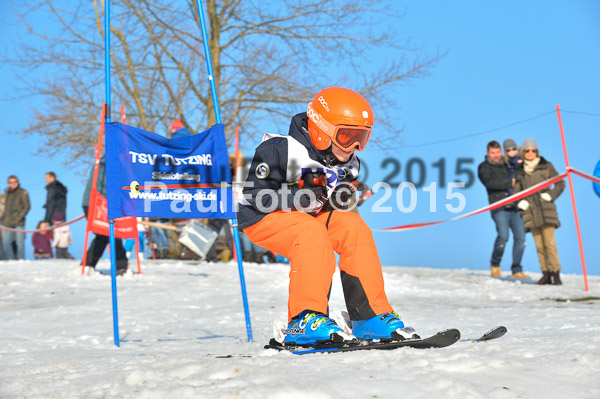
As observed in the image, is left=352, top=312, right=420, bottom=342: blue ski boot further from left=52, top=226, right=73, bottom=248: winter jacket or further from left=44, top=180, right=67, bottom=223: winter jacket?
left=52, top=226, right=73, bottom=248: winter jacket

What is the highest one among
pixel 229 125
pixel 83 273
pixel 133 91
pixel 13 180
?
pixel 133 91

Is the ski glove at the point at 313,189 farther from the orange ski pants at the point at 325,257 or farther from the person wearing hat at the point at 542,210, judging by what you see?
the person wearing hat at the point at 542,210

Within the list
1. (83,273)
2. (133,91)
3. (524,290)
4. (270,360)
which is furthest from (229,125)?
(270,360)

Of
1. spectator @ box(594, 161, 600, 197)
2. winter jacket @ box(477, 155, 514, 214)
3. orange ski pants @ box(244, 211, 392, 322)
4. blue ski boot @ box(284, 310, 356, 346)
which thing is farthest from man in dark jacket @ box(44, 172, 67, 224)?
blue ski boot @ box(284, 310, 356, 346)

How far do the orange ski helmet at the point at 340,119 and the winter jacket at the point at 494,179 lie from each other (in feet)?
23.1

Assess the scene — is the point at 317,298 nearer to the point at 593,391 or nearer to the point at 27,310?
the point at 593,391

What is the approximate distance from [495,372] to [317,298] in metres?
1.07

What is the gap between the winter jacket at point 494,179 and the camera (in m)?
9.76

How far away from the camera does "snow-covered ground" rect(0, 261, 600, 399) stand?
2066 millimetres

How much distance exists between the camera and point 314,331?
2.95 m

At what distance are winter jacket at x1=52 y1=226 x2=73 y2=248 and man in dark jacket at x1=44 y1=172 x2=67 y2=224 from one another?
1052 mm

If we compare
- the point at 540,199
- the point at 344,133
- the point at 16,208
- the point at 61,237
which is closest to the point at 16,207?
the point at 16,208

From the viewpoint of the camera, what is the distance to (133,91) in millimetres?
16969

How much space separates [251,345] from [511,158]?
25.2 ft
